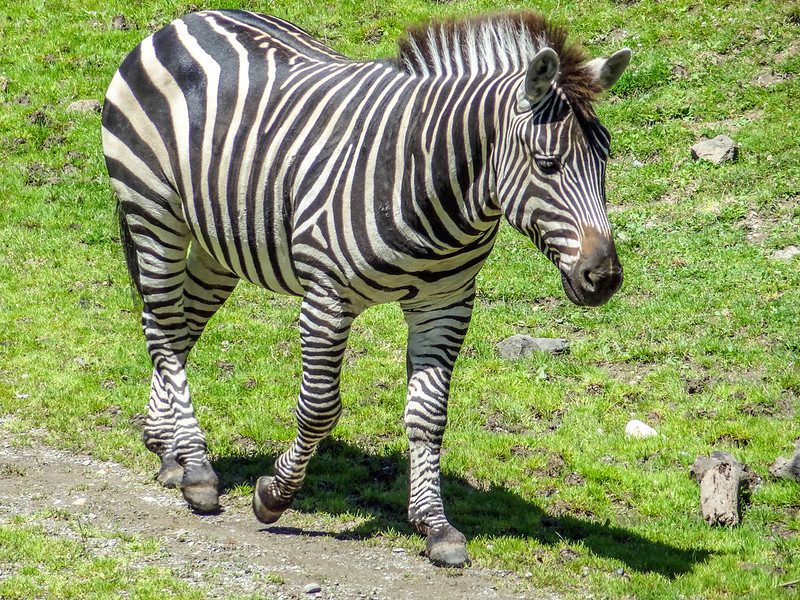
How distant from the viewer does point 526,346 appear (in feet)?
33.0

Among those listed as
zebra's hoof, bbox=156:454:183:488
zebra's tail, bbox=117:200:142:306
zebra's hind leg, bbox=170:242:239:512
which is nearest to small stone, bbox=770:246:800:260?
zebra's hind leg, bbox=170:242:239:512

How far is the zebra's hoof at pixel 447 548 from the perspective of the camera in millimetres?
6637

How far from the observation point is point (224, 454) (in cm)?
835

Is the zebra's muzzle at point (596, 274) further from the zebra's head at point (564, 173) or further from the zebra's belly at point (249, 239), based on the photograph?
the zebra's belly at point (249, 239)

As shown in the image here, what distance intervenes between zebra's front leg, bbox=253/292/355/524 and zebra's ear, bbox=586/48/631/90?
2052mm

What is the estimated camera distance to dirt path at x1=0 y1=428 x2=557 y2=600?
6320mm

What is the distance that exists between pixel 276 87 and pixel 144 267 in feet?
5.56

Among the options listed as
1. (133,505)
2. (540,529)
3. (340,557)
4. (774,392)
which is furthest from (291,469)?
(774,392)

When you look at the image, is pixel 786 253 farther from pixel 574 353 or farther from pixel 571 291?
pixel 571 291

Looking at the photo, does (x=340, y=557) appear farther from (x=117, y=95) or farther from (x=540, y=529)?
(x=117, y=95)

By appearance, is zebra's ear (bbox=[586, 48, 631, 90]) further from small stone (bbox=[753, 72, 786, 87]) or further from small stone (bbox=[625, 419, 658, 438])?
Answer: small stone (bbox=[753, 72, 786, 87])

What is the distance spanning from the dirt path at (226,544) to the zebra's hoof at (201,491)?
0.08 meters

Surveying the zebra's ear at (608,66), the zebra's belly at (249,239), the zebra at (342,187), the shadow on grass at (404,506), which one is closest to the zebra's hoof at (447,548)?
the zebra at (342,187)

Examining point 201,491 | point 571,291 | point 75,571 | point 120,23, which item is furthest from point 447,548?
point 120,23
